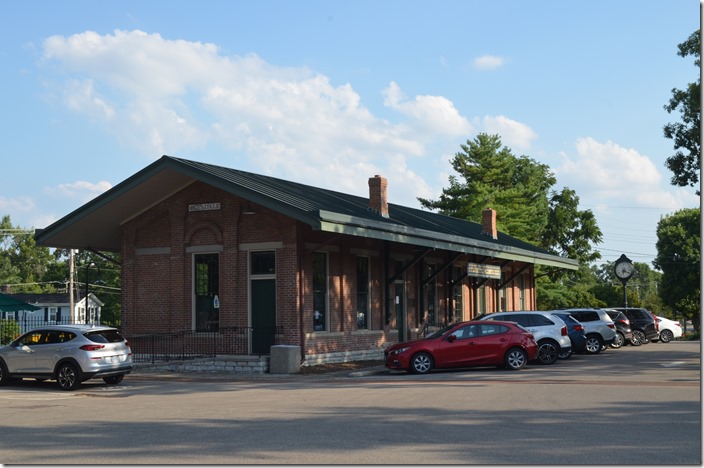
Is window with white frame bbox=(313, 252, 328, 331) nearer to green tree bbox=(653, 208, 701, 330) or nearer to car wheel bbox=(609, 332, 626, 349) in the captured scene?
car wheel bbox=(609, 332, 626, 349)

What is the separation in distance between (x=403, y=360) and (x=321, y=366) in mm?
3540

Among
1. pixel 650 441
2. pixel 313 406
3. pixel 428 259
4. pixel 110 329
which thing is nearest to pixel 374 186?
pixel 428 259

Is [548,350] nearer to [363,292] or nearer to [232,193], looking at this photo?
[363,292]

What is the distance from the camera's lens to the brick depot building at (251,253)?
26.6 meters

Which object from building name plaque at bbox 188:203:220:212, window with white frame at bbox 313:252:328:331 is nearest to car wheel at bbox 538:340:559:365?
window with white frame at bbox 313:252:328:331

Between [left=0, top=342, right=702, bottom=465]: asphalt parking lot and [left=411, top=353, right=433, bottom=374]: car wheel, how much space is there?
1.33 m

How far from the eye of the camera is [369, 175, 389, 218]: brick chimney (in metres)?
31.8

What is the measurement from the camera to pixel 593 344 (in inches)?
1314

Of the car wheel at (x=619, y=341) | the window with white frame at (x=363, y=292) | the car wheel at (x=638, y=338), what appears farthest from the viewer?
the car wheel at (x=638, y=338)

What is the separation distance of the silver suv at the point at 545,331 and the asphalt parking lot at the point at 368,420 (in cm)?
429

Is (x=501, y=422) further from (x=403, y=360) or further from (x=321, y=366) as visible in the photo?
(x=321, y=366)

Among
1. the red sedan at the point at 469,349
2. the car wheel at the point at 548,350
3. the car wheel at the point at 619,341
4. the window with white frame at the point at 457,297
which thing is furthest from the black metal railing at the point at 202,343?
the car wheel at the point at 619,341

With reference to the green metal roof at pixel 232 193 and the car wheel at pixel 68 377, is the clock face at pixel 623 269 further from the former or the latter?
the car wheel at pixel 68 377

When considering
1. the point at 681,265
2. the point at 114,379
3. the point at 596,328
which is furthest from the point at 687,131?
the point at 681,265
